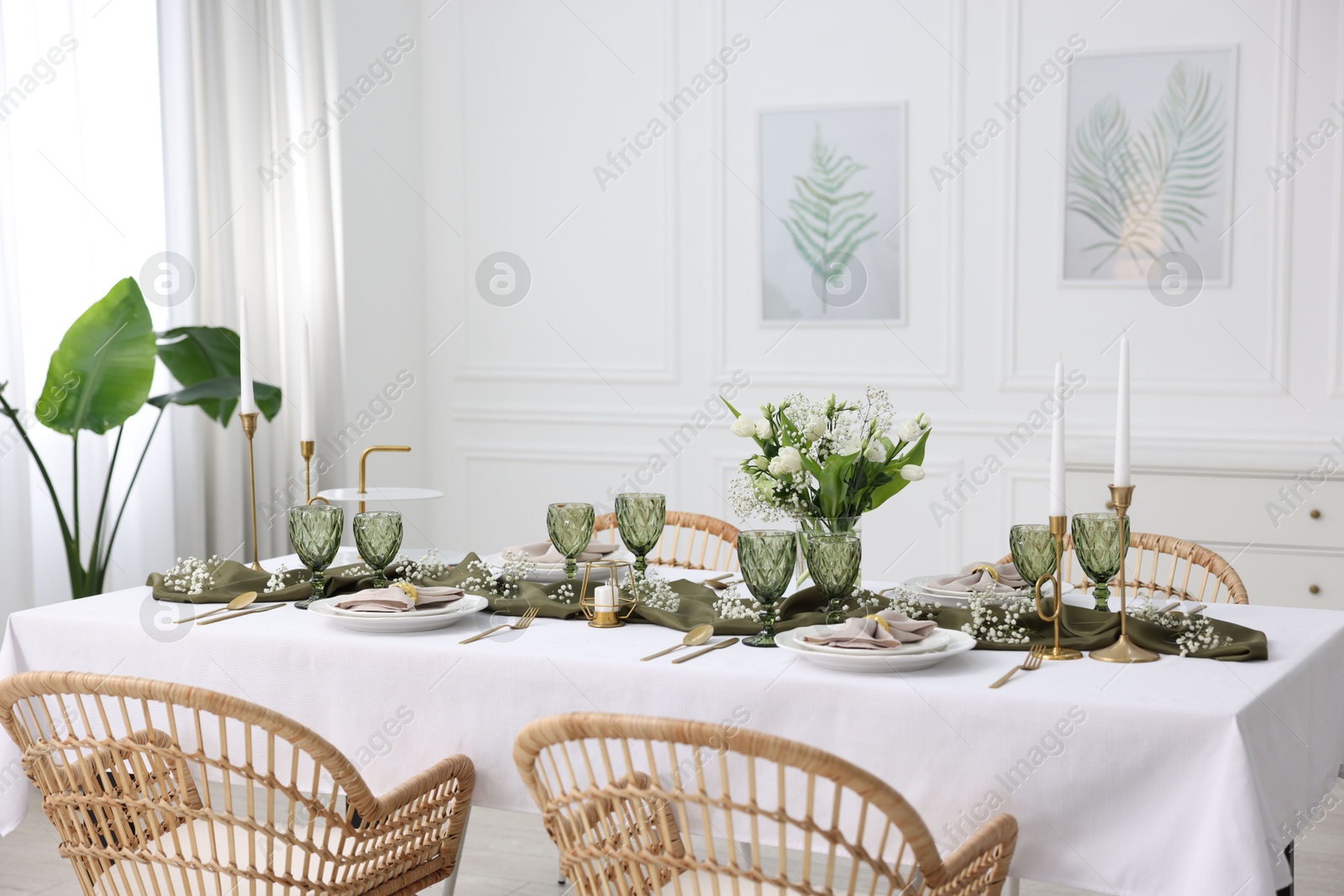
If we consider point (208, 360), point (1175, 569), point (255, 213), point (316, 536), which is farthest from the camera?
point (255, 213)

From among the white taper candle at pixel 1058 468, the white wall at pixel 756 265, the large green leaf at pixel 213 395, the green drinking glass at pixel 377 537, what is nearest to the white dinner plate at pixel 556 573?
the green drinking glass at pixel 377 537

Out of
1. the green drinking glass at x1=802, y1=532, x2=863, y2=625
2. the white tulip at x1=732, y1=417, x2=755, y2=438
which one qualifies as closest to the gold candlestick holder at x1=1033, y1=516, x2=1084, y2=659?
the green drinking glass at x1=802, y1=532, x2=863, y2=625

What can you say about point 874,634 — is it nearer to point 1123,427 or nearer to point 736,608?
point 736,608

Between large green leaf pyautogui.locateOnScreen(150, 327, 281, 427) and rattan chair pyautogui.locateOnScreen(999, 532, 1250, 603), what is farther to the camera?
large green leaf pyautogui.locateOnScreen(150, 327, 281, 427)

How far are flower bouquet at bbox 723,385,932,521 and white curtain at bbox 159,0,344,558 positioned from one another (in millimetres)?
2602

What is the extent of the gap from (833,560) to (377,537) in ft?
2.90

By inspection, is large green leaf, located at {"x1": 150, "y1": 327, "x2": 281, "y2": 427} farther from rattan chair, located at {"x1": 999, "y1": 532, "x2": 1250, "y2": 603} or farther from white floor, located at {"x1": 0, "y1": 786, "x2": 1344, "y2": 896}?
rattan chair, located at {"x1": 999, "y1": 532, "x2": 1250, "y2": 603}

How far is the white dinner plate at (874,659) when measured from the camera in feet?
6.03

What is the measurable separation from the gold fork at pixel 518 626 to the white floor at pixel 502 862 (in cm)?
100

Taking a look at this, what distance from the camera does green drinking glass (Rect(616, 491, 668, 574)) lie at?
2.48m

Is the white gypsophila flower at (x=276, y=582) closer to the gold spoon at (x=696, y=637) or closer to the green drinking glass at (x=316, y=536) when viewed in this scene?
Answer: the green drinking glass at (x=316, y=536)

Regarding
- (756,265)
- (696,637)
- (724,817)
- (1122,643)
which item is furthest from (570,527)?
(756,265)

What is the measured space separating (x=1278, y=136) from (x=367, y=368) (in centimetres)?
337

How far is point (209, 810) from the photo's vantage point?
1.66m
